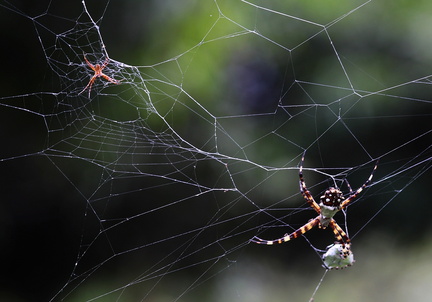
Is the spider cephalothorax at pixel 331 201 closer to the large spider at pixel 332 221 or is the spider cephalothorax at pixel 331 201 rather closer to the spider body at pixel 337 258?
the large spider at pixel 332 221

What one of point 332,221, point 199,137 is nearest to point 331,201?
point 332,221

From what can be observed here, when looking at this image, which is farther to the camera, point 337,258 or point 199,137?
point 199,137

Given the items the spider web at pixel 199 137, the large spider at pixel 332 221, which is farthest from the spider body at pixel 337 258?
the spider web at pixel 199 137

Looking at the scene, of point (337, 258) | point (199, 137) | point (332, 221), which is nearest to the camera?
point (337, 258)

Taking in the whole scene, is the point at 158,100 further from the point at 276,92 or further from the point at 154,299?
the point at 154,299

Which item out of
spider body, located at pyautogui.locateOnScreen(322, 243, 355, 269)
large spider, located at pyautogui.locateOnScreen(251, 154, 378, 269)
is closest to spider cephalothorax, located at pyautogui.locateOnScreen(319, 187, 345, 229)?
large spider, located at pyautogui.locateOnScreen(251, 154, 378, 269)

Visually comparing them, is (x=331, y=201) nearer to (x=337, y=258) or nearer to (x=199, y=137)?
(x=337, y=258)

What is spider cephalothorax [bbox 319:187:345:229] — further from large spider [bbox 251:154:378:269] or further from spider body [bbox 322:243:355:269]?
spider body [bbox 322:243:355:269]

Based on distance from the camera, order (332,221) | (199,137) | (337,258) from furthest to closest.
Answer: (199,137) < (332,221) < (337,258)
